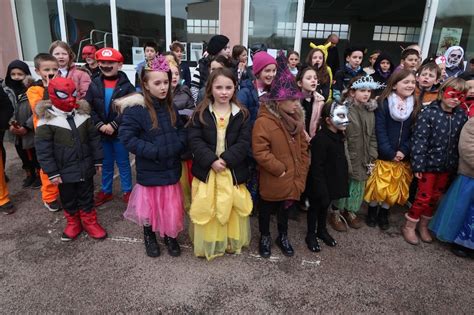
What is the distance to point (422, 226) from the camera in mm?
3586

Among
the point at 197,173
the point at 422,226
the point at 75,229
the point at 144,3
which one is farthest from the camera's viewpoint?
the point at 144,3

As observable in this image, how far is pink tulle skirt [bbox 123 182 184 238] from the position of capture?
2955 millimetres

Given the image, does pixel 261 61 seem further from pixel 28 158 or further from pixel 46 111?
pixel 28 158

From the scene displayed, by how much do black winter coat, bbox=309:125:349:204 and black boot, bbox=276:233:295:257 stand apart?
53cm

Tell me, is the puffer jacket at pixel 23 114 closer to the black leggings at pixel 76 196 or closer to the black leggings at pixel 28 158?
the black leggings at pixel 28 158

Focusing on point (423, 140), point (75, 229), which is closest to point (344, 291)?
point (423, 140)

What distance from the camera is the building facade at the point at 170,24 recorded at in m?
7.71

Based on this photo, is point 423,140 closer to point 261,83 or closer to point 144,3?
point 261,83

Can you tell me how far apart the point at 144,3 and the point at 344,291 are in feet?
26.4

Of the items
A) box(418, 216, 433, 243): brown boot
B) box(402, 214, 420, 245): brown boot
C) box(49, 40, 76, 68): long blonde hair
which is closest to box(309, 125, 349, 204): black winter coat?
box(402, 214, 420, 245): brown boot

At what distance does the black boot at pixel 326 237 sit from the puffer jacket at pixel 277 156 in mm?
703

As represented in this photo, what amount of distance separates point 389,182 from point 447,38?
6657 mm

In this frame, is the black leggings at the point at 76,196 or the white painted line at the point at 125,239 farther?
the white painted line at the point at 125,239

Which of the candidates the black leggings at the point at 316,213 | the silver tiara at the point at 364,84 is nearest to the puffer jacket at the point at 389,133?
the silver tiara at the point at 364,84
